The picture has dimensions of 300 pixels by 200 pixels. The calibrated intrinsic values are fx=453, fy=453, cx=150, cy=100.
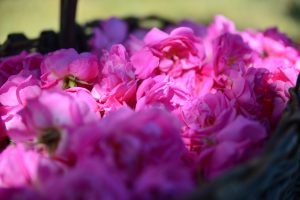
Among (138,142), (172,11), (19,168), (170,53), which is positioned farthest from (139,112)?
(172,11)

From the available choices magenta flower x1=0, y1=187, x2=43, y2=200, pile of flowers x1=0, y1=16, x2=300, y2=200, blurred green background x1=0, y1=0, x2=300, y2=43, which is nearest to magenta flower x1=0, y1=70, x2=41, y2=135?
pile of flowers x1=0, y1=16, x2=300, y2=200

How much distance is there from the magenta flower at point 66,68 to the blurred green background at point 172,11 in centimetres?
108

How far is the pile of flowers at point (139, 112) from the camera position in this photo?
1.64 feet

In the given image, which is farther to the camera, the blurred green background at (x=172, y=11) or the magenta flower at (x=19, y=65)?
the blurred green background at (x=172, y=11)

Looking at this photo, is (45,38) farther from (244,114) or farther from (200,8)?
(200,8)

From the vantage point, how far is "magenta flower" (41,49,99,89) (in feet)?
2.35

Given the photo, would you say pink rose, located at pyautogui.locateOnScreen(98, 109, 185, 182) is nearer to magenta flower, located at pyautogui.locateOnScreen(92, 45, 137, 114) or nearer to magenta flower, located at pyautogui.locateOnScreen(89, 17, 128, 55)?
magenta flower, located at pyautogui.locateOnScreen(92, 45, 137, 114)

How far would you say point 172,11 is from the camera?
6.41 feet

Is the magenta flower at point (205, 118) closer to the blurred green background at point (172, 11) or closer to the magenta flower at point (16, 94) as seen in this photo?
the magenta flower at point (16, 94)

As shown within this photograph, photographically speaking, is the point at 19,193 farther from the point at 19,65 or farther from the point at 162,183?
the point at 19,65

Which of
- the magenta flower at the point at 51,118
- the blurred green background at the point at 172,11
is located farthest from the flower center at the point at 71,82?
the blurred green background at the point at 172,11

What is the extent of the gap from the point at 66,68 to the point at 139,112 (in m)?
0.23

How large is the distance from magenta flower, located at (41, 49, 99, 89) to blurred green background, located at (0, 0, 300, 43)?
108 cm

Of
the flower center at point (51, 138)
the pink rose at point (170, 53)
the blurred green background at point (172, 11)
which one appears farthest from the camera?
the blurred green background at point (172, 11)
